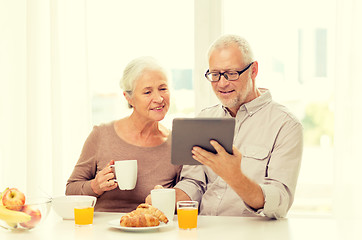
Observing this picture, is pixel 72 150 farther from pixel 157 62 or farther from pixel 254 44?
pixel 254 44

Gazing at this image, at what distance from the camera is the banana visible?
1.73 metres

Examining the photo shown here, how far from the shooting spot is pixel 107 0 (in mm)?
3508

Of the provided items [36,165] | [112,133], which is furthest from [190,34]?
[36,165]

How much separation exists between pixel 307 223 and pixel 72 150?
1977 mm

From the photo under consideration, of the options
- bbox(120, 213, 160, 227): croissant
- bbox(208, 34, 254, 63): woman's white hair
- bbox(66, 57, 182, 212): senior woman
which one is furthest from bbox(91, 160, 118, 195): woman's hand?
bbox(208, 34, 254, 63): woman's white hair

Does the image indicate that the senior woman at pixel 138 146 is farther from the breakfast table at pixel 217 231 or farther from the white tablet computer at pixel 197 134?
the white tablet computer at pixel 197 134

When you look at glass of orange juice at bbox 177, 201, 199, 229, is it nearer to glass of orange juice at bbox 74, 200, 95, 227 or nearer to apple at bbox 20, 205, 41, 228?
glass of orange juice at bbox 74, 200, 95, 227

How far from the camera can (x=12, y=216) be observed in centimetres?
174

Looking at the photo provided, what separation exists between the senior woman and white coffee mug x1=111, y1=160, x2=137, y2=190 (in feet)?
1.18

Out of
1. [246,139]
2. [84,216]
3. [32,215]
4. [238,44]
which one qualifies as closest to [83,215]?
[84,216]

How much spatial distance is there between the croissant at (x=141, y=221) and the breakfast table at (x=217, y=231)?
27 mm

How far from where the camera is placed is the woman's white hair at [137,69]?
2531 millimetres

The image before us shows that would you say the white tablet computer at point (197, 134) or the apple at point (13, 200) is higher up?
the white tablet computer at point (197, 134)

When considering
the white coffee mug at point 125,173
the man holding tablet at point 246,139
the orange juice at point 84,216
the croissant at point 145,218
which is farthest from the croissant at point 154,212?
the man holding tablet at point 246,139
